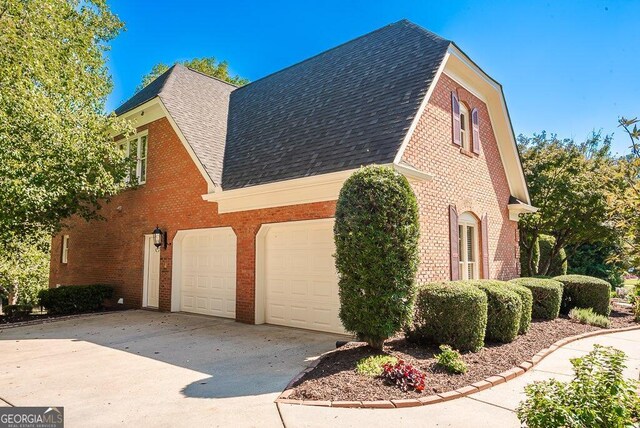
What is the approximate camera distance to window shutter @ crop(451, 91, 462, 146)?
10.5m

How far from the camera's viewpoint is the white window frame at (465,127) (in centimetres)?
1135

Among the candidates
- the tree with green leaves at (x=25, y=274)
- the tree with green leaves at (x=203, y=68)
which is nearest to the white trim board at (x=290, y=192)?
the tree with green leaves at (x=25, y=274)

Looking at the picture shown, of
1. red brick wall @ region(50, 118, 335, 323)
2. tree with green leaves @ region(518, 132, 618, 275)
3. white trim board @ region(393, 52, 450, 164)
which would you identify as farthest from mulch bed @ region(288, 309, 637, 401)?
tree with green leaves @ region(518, 132, 618, 275)

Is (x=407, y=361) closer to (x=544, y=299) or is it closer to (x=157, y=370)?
(x=157, y=370)

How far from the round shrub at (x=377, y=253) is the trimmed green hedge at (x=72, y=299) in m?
11.1

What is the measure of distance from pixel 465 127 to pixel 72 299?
46.0 feet

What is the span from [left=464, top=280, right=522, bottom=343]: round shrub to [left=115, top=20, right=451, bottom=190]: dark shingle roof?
3.34m

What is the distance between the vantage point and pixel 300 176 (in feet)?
29.8

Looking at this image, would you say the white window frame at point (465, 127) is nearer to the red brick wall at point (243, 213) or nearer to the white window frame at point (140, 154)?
the red brick wall at point (243, 213)

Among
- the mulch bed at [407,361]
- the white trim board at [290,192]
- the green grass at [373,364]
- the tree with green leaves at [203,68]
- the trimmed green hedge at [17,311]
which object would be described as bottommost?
the trimmed green hedge at [17,311]

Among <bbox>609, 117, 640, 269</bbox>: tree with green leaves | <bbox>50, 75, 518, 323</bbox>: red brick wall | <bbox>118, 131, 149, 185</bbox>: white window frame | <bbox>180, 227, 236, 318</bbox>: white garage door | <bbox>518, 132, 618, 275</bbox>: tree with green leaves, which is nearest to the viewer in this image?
<bbox>609, 117, 640, 269</bbox>: tree with green leaves

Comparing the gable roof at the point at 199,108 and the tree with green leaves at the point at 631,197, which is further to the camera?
the gable roof at the point at 199,108

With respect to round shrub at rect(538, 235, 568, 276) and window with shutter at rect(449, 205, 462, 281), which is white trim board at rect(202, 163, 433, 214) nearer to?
window with shutter at rect(449, 205, 462, 281)

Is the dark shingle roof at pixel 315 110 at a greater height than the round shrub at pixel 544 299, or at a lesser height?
greater
